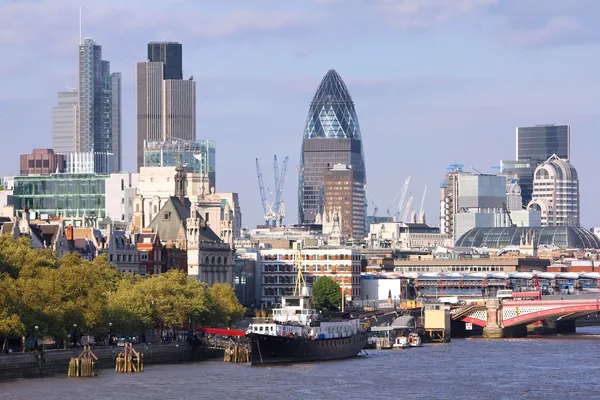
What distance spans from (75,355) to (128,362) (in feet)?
12.6

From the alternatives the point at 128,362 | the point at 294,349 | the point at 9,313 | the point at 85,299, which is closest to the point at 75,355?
the point at 128,362

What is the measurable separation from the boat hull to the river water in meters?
1.47

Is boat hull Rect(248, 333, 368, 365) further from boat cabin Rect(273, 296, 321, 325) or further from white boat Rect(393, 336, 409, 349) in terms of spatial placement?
white boat Rect(393, 336, 409, 349)

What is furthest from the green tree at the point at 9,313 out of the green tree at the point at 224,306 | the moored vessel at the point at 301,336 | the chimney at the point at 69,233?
the chimney at the point at 69,233

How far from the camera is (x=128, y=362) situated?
13762cm

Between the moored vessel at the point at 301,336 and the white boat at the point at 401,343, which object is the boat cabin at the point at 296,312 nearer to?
the moored vessel at the point at 301,336

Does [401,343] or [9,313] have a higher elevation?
[9,313]

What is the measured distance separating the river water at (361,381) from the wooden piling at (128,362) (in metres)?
0.93

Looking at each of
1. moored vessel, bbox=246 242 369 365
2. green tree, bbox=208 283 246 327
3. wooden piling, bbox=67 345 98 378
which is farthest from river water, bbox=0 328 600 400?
green tree, bbox=208 283 246 327

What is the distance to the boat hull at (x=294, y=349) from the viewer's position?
148 meters

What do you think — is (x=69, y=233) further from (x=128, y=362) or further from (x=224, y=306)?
(x=128, y=362)

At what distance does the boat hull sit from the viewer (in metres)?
148

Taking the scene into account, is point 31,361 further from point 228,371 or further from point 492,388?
point 492,388

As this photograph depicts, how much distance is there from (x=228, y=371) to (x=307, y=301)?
1984 cm
